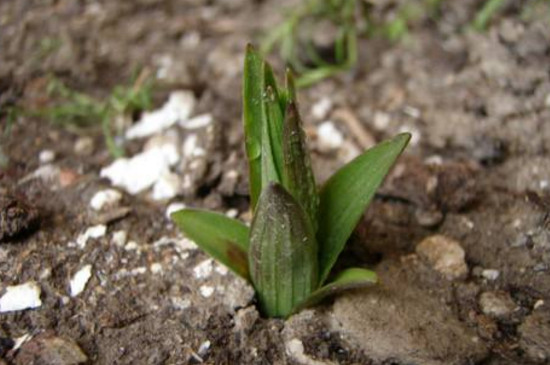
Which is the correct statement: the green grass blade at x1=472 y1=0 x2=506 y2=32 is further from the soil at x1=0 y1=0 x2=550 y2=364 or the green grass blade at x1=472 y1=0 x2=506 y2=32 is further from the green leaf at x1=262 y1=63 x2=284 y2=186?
the green leaf at x1=262 y1=63 x2=284 y2=186

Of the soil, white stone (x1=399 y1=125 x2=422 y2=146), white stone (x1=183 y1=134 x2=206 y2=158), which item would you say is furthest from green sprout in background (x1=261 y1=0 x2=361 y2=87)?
white stone (x1=183 y1=134 x2=206 y2=158)

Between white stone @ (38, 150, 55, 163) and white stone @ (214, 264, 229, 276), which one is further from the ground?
white stone @ (38, 150, 55, 163)

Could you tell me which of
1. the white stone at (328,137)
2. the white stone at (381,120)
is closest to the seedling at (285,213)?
the white stone at (328,137)

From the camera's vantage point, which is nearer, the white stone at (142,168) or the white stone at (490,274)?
the white stone at (490,274)

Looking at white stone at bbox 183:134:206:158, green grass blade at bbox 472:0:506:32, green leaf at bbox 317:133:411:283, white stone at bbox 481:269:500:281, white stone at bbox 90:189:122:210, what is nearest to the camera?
green leaf at bbox 317:133:411:283

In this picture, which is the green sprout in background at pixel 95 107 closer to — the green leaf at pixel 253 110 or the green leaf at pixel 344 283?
the green leaf at pixel 253 110

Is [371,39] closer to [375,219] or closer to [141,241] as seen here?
[375,219]
